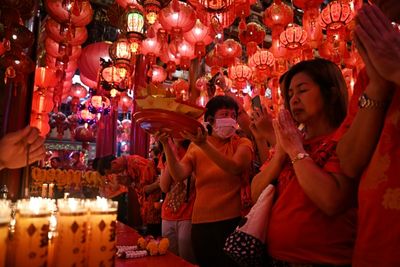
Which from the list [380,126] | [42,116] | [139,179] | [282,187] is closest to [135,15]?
[139,179]

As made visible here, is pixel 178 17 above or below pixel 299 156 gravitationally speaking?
above

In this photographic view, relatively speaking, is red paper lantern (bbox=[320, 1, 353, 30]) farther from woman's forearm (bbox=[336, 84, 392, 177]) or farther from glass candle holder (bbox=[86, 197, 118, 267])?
glass candle holder (bbox=[86, 197, 118, 267])

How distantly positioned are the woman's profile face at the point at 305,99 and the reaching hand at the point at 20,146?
1007 mm

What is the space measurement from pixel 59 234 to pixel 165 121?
3.26ft

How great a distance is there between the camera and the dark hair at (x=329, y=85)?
1379mm

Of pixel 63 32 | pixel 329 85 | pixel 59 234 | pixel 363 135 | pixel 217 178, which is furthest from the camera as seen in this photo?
pixel 63 32

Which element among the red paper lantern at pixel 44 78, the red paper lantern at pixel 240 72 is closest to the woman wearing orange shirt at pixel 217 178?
the red paper lantern at pixel 240 72

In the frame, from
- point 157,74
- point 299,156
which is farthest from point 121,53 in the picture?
point 299,156

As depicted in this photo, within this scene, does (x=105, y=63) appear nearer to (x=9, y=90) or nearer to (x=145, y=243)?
(x=9, y=90)

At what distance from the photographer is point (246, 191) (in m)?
2.32

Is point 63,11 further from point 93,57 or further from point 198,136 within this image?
point 198,136

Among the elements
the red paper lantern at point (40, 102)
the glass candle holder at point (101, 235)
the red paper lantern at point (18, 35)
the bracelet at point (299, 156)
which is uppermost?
the red paper lantern at point (40, 102)

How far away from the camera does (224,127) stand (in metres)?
2.37

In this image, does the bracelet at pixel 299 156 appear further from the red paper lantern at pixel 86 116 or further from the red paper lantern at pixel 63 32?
the red paper lantern at pixel 86 116
